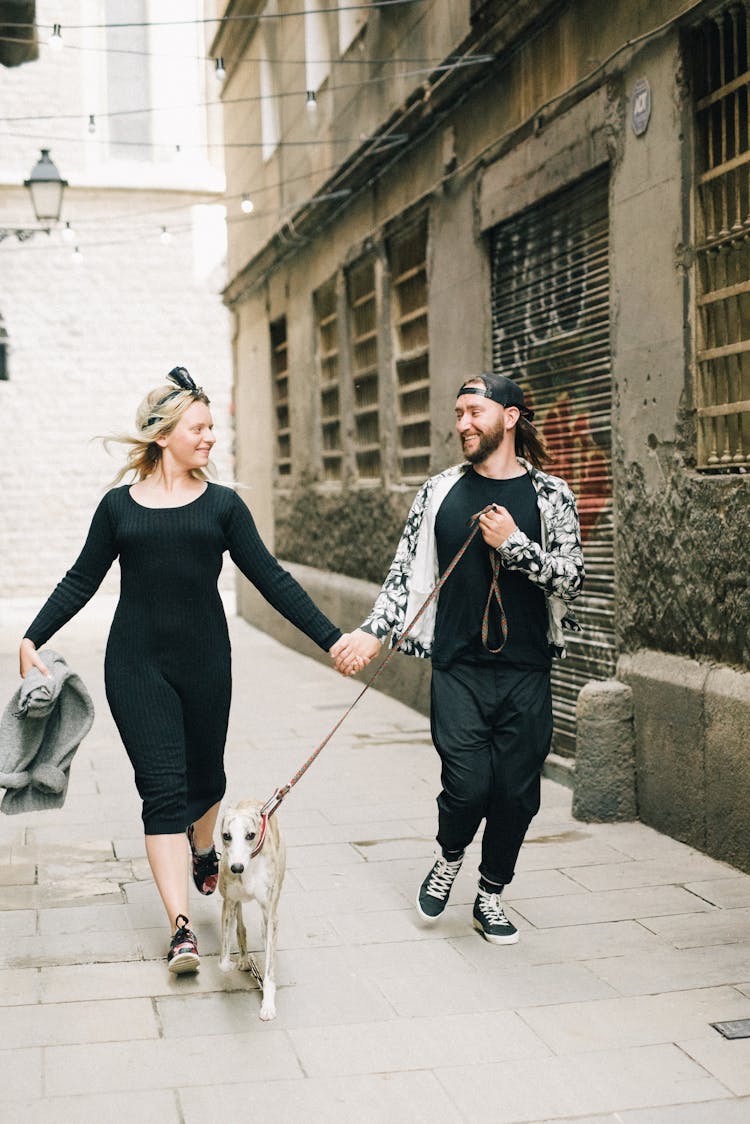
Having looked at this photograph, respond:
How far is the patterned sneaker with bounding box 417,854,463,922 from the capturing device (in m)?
5.35

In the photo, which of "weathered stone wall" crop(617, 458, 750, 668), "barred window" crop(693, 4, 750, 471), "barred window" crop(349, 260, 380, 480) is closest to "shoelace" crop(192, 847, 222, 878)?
"weathered stone wall" crop(617, 458, 750, 668)

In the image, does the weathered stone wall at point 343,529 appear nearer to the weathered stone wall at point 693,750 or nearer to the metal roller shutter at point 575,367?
the metal roller shutter at point 575,367

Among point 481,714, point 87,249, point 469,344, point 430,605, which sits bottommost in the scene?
point 481,714

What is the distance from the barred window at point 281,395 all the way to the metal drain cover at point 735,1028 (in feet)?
44.1

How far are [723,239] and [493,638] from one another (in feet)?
7.46

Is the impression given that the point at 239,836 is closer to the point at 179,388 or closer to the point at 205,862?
the point at 205,862

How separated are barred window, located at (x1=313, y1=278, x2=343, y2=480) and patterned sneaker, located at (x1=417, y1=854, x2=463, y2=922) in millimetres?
9294

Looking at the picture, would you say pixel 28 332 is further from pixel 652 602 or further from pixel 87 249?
pixel 652 602

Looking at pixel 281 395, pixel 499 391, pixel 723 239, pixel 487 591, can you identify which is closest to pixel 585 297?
pixel 723 239

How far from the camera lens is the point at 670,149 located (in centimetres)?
672

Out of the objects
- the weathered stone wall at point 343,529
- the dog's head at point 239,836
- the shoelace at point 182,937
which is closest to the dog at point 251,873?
the dog's head at point 239,836

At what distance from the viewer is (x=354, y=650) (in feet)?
16.7

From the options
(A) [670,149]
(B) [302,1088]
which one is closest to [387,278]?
(A) [670,149]

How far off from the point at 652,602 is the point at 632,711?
0.52 metres
